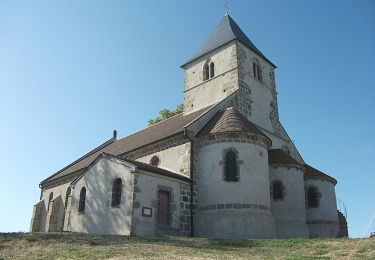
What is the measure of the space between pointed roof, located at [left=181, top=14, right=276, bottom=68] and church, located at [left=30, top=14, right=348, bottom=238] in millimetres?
1223

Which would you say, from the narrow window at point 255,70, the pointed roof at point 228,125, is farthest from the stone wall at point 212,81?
the pointed roof at point 228,125

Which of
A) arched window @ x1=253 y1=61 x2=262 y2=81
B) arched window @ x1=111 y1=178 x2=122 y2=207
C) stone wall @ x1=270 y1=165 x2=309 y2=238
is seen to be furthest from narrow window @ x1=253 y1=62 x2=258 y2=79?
arched window @ x1=111 y1=178 x2=122 y2=207

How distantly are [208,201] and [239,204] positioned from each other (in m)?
1.67

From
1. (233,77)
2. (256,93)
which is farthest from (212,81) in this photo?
(256,93)

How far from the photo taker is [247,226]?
17469mm

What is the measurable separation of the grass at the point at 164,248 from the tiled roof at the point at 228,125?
7.09 meters

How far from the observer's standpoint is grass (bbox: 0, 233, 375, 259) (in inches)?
391

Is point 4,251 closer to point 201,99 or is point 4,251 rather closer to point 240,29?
point 201,99

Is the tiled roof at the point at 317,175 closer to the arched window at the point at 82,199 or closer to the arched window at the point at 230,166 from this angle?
the arched window at the point at 230,166

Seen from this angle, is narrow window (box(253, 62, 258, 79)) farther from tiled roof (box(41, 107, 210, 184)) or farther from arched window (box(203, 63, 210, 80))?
tiled roof (box(41, 107, 210, 184))

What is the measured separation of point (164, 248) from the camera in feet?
35.9

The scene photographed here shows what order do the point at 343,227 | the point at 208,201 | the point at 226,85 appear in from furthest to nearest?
the point at 226,85 < the point at 343,227 < the point at 208,201

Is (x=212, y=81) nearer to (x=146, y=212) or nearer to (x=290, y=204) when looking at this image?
(x=290, y=204)

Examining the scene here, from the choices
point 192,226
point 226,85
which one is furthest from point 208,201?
point 226,85
